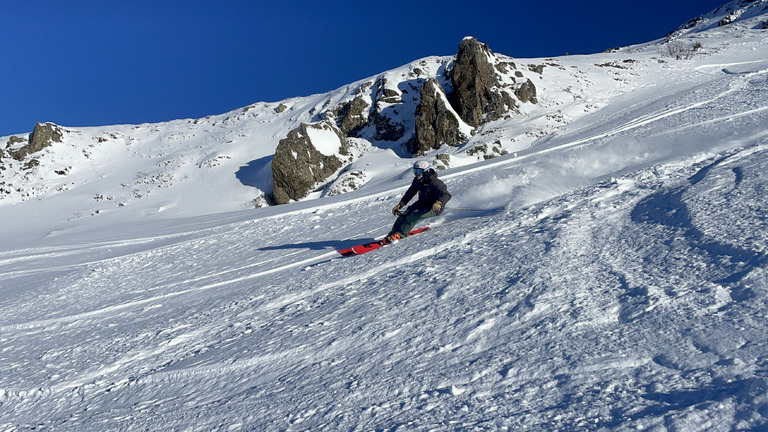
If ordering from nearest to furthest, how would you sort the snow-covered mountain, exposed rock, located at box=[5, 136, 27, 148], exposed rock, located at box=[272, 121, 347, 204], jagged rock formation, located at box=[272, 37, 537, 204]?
1. the snow-covered mountain
2. exposed rock, located at box=[272, 121, 347, 204]
3. jagged rock formation, located at box=[272, 37, 537, 204]
4. exposed rock, located at box=[5, 136, 27, 148]

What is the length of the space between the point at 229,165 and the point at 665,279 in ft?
108

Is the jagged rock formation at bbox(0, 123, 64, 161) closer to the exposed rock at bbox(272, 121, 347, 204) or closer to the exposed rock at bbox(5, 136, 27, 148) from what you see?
the exposed rock at bbox(5, 136, 27, 148)

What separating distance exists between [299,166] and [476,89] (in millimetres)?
11255

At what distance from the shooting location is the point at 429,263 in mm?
6504

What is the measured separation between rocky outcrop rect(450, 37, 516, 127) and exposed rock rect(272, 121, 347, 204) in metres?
8.16

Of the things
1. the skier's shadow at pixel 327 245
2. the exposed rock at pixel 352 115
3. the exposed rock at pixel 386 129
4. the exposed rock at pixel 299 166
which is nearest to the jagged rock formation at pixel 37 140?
the exposed rock at pixel 352 115

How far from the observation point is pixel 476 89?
30.0 meters

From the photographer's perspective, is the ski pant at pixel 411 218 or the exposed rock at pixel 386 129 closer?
the ski pant at pixel 411 218

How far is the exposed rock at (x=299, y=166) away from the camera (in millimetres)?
28094

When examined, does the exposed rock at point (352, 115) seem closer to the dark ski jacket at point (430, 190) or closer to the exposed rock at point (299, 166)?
the exposed rock at point (299, 166)

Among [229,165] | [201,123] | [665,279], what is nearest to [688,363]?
[665,279]

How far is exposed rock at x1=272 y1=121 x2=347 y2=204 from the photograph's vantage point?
92.2 feet

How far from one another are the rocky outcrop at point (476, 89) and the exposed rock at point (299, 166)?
26.8 ft

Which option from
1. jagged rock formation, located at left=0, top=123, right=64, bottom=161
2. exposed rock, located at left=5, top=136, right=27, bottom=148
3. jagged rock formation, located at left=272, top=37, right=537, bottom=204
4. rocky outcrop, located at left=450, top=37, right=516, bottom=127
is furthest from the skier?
exposed rock, located at left=5, top=136, right=27, bottom=148
